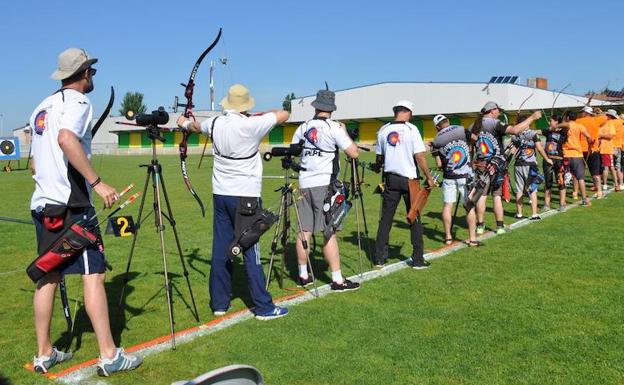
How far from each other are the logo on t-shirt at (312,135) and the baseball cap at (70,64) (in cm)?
255

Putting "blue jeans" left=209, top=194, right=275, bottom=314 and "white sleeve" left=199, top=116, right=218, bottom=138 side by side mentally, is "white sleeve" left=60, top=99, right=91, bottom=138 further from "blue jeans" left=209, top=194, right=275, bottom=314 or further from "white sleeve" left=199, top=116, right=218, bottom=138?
"blue jeans" left=209, top=194, right=275, bottom=314

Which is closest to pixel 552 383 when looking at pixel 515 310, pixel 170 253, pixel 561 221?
pixel 515 310

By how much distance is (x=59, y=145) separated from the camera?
3541 mm

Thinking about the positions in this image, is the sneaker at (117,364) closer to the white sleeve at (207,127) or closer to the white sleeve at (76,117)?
the white sleeve at (76,117)

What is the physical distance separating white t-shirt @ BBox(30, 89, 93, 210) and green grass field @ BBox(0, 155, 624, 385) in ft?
4.13

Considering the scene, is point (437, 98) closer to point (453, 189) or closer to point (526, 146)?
point (526, 146)

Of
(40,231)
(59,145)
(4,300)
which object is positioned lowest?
(4,300)

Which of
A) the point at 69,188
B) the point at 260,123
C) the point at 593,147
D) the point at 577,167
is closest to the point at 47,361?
the point at 69,188

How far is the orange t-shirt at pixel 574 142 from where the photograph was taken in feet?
36.9

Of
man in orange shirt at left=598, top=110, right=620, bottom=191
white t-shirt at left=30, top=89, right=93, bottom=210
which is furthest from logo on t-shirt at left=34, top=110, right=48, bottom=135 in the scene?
man in orange shirt at left=598, top=110, right=620, bottom=191

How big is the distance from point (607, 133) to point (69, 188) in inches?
484

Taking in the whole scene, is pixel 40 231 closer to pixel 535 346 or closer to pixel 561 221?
pixel 535 346

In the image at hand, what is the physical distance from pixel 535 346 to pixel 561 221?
6.33 m

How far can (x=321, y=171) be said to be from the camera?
584 centimetres
